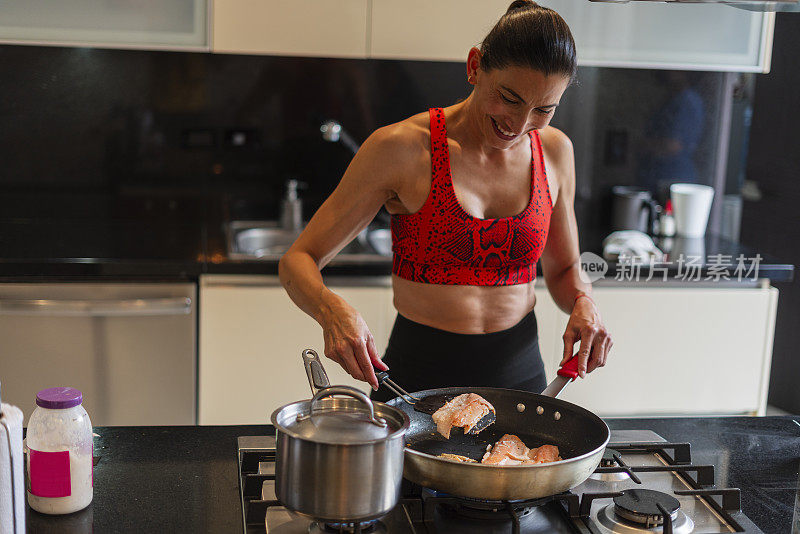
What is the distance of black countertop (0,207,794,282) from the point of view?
246 cm

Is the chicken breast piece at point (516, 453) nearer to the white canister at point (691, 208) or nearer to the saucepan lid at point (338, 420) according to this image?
the saucepan lid at point (338, 420)

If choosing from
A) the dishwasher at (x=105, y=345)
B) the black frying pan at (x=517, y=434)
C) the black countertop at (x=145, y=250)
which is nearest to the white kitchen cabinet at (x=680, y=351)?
the black countertop at (x=145, y=250)

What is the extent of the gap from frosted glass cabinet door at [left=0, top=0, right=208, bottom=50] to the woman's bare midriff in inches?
50.6

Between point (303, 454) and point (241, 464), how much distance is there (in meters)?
0.34

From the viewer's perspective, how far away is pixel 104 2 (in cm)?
259

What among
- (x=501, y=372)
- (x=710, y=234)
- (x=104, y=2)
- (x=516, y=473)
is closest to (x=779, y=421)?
(x=501, y=372)

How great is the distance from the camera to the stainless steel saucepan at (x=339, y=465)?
992mm


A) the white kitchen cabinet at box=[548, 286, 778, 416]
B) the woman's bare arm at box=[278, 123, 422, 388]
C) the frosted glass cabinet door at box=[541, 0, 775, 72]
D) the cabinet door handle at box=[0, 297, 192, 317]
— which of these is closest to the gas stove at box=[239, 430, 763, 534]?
the woman's bare arm at box=[278, 123, 422, 388]

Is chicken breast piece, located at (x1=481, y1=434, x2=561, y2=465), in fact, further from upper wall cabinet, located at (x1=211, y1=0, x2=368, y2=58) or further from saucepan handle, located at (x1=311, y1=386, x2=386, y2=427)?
upper wall cabinet, located at (x1=211, y1=0, x2=368, y2=58)

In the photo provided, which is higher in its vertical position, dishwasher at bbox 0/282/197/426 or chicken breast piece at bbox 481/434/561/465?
chicken breast piece at bbox 481/434/561/465

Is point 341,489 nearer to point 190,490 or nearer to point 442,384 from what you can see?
point 190,490

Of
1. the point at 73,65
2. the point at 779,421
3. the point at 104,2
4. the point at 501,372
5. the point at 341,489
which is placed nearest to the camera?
the point at 341,489

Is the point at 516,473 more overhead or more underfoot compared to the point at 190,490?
more overhead

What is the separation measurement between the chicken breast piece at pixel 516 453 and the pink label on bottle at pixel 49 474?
55 cm
